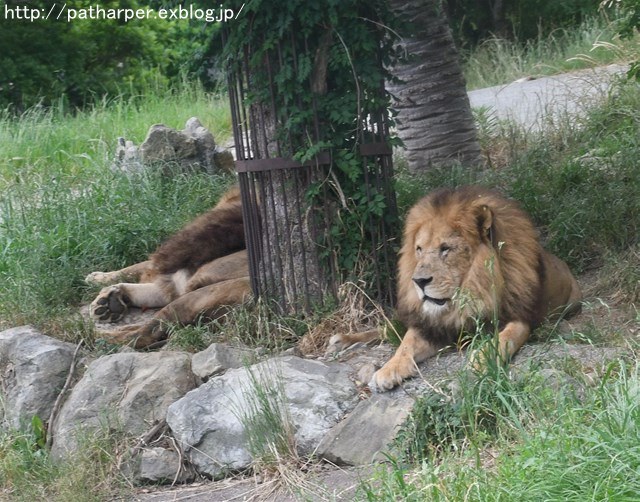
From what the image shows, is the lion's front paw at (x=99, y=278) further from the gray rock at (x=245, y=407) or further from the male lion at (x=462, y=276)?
the male lion at (x=462, y=276)

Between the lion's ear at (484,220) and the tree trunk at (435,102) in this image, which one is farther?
the tree trunk at (435,102)

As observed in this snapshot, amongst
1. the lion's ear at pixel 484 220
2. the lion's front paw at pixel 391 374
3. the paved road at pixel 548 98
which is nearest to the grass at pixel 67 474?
the lion's front paw at pixel 391 374

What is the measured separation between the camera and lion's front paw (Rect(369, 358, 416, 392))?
5488mm

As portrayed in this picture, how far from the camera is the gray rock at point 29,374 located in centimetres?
664

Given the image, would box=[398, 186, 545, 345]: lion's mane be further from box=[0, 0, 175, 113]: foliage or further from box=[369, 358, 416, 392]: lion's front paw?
box=[0, 0, 175, 113]: foliage

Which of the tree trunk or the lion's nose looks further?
the tree trunk

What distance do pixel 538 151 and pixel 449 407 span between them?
14.4 feet

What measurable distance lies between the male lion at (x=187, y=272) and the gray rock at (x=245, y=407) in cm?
129

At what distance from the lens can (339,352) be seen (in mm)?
6359

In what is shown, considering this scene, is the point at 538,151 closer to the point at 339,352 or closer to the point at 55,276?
the point at 339,352

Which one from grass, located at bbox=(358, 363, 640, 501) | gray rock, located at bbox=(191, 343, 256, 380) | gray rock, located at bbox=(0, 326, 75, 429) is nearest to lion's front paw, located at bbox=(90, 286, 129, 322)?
gray rock, located at bbox=(0, 326, 75, 429)

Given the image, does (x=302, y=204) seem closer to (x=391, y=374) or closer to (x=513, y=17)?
(x=391, y=374)

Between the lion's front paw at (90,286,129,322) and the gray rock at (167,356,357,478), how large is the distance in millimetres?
1610

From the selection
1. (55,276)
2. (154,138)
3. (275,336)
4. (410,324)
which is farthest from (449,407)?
(154,138)
